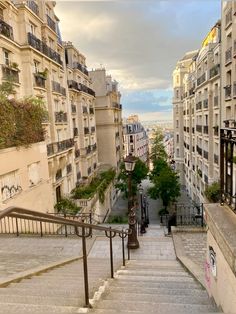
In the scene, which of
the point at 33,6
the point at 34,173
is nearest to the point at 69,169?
the point at 34,173

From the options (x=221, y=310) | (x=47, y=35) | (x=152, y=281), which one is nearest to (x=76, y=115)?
(x=47, y=35)

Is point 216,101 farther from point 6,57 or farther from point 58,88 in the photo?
point 6,57

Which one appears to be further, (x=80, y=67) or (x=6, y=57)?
(x=80, y=67)

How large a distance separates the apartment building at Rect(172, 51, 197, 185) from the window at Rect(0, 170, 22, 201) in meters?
32.6

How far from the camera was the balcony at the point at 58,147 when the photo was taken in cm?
1789

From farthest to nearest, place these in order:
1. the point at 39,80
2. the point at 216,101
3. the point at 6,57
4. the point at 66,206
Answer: the point at 216,101 → the point at 66,206 → the point at 39,80 → the point at 6,57

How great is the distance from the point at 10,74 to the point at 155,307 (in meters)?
15.7

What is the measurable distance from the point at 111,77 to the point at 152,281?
130 ft

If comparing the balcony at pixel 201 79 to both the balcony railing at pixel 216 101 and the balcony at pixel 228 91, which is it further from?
the balcony at pixel 228 91

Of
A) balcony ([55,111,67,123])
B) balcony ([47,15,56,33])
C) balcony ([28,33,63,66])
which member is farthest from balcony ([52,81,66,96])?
balcony ([47,15,56,33])

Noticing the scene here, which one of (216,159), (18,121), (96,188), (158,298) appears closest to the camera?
(158,298)

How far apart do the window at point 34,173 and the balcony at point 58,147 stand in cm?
393

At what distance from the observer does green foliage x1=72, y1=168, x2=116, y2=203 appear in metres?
22.3

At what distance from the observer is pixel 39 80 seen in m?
18.1
